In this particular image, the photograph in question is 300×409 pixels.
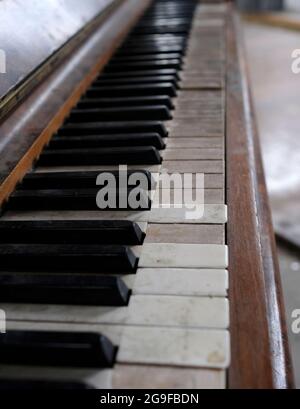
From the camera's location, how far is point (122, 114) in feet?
5.19

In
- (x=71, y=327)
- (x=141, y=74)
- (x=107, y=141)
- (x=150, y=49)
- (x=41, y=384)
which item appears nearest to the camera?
(x=41, y=384)

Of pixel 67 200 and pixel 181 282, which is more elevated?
pixel 67 200

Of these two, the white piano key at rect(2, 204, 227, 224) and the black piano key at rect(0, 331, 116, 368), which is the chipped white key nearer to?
the black piano key at rect(0, 331, 116, 368)

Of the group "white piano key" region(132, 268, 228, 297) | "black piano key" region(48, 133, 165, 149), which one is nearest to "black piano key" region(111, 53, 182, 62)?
"black piano key" region(48, 133, 165, 149)

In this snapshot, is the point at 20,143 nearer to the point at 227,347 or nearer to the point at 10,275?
the point at 10,275

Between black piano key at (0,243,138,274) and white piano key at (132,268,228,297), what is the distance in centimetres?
4

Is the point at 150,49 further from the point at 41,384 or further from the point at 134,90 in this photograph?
the point at 41,384

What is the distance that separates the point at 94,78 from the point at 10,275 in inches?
49.8

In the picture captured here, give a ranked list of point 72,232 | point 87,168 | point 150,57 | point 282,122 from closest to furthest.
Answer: point 72,232 → point 87,168 → point 150,57 → point 282,122

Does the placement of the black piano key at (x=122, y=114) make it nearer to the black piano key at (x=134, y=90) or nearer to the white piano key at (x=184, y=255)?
the black piano key at (x=134, y=90)

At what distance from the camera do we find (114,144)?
1.39 metres

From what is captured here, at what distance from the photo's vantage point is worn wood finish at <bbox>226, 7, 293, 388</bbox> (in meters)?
0.70

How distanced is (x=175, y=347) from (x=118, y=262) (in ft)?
0.71

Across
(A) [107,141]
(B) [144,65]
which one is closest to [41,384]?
(A) [107,141]
